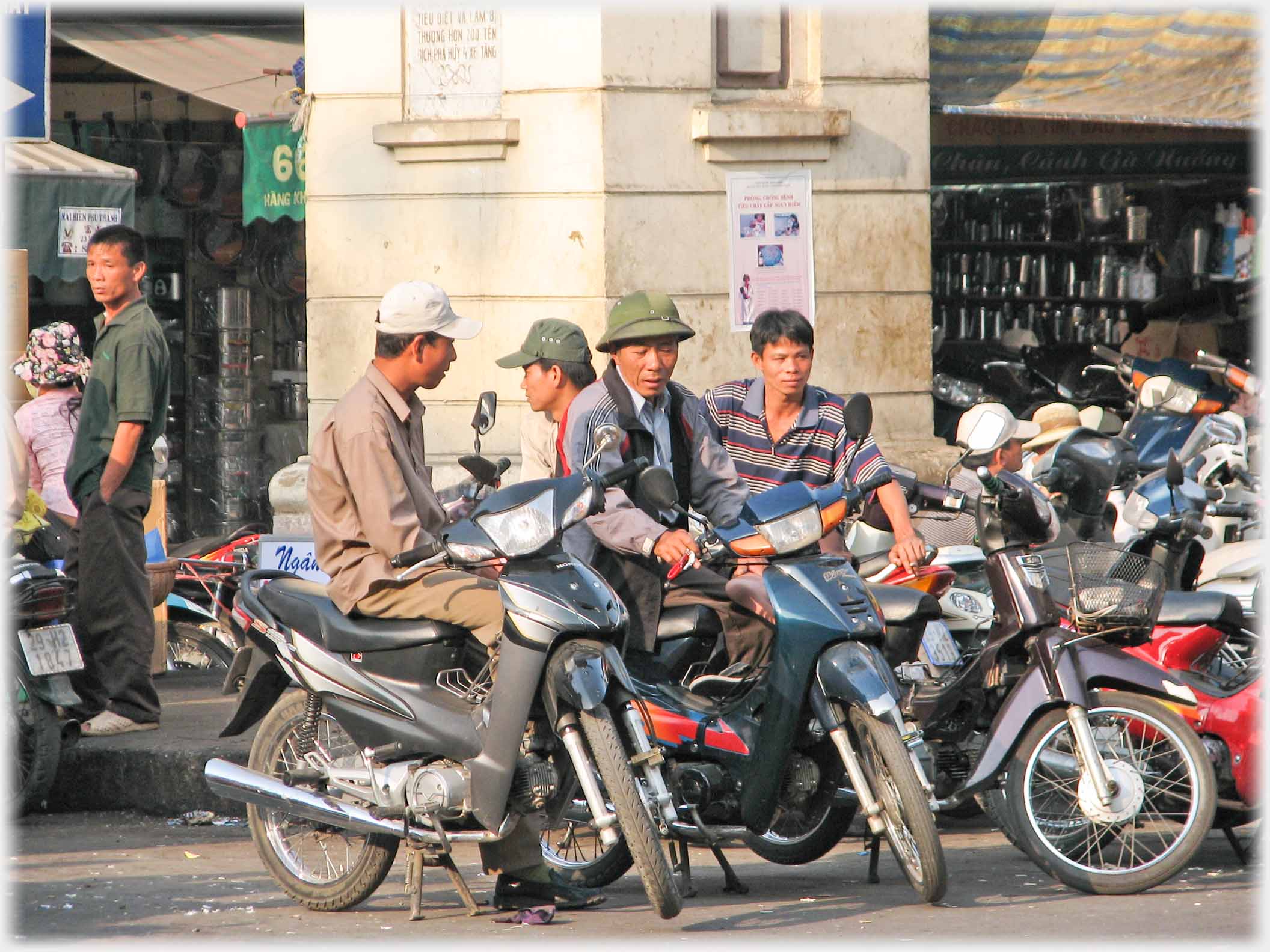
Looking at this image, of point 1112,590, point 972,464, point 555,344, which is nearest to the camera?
point 1112,590

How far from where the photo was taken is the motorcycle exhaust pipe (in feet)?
16.5

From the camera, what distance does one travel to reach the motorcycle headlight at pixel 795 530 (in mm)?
5109

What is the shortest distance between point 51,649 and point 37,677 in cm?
12

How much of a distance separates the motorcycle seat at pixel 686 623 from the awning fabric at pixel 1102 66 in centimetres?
500

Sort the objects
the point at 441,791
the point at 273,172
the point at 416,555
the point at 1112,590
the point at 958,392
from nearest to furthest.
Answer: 1. the point at 416,555
2. the point at 441,791
3. the point at 1112,590
4. the point at 273,172
5. the point at 958,392

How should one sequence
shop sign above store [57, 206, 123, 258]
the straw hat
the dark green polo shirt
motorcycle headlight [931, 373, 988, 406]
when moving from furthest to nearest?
motorcycle headlight [931, 373, 988, 406] → shop sign above store [57, 206, 123, 258] → the straw hat → the dark green polo shirt

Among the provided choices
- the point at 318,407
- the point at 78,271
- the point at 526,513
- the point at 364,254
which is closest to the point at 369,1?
the point at 364,254

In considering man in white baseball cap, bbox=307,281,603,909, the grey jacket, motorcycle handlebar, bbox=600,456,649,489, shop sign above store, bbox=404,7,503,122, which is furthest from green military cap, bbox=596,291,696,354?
shop sign above store, bbox=404,7,503,122

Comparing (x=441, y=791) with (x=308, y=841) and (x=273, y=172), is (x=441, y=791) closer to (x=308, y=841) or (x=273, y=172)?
(x=308, y=841)

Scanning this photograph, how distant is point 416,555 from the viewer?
4.68 meters

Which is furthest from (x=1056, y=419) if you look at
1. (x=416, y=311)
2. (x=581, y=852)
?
(x=416, y=311)

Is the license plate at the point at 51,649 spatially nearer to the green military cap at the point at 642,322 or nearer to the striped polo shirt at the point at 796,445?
the green military cap at the point at 642,322

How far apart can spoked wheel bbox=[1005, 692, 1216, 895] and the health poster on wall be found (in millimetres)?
4145

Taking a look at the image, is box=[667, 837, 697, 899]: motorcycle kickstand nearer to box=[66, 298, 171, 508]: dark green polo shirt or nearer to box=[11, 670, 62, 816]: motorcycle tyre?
box=[11, 670, 62, 816]: motorcycle tyre
